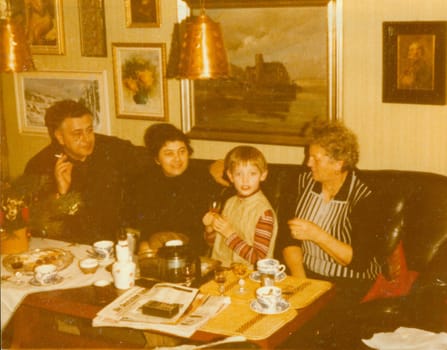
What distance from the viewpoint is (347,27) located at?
11.3 ft

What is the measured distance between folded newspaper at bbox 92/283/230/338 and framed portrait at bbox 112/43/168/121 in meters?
1.91

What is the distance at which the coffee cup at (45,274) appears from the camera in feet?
8.66

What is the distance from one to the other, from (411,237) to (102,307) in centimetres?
137

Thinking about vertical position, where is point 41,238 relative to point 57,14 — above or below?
below

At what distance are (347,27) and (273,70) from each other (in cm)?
47

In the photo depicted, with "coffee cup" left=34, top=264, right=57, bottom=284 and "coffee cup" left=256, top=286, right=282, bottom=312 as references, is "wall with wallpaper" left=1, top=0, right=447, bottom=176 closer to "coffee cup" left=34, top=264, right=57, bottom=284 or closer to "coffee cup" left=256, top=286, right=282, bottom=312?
"coffee cup" left=256, top=286, right=282, bottom=312

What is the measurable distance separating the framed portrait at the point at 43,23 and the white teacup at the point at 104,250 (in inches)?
81.4

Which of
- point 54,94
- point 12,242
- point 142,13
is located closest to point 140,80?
point 142,13

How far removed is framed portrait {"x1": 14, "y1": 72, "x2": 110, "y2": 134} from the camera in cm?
447

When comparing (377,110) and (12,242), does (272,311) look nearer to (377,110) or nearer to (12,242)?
(12,242)

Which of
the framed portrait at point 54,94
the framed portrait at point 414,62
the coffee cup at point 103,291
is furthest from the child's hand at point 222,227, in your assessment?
the framed portrait at point 54,94

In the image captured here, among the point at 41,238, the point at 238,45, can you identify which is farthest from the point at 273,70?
the point at 41,238

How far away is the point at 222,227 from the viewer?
9.57 feet

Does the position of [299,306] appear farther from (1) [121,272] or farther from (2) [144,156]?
(2) [144,156]
